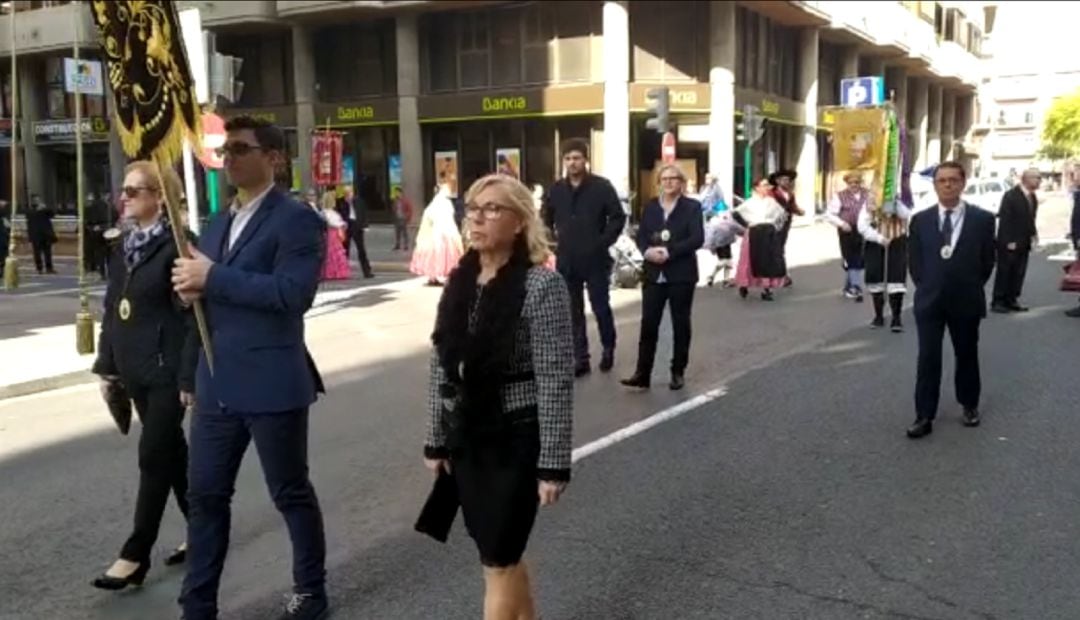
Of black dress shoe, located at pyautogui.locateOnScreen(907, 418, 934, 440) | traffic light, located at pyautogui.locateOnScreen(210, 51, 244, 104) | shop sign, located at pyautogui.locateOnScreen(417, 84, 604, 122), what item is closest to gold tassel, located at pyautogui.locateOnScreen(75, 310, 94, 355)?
traffic light, located at pyautogui.locateOnScreen(210, 51, 244, 104)

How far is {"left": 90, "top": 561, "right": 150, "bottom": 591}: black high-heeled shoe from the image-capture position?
446 centimetres

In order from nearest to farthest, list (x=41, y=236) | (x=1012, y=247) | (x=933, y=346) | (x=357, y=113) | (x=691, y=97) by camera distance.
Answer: (x=933, y=346) → (x=1012, y=247) → (x=41, y=236) → (x=691, y=97) → (x=357, y=113)

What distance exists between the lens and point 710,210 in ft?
64.3

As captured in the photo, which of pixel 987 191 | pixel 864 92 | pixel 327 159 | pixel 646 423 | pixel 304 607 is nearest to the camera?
pixel 304 607

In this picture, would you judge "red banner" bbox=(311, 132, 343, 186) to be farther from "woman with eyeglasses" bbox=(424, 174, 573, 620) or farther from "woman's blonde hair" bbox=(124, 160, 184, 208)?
"woman with eyeglasses" bbox=(424, 174, 573, 620)

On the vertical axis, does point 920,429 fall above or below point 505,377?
below

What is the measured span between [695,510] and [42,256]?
21.9 metres

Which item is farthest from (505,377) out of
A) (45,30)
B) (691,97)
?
(45,30)

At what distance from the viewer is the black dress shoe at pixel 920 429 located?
267 inches

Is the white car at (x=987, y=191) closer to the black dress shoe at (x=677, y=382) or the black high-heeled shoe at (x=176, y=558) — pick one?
the black dress shoe at (x=677, y=382)

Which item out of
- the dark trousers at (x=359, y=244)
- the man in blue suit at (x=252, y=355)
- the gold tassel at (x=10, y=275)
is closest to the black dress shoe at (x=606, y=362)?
the man in blue suit at (x=252, y=355)

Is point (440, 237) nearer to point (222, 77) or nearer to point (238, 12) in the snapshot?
point (222, 77)

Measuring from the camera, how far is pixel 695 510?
539 centimetres

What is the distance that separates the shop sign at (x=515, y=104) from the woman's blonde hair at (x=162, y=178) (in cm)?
2619
